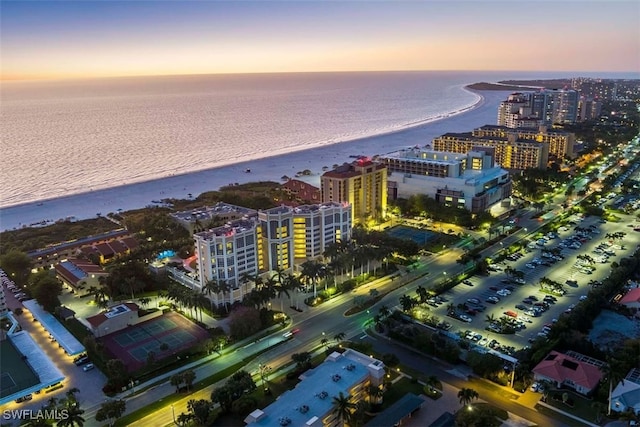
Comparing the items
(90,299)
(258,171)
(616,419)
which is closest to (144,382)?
(90,299)

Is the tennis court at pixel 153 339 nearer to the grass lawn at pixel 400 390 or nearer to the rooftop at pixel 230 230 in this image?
the rooftop at pixel 230 230

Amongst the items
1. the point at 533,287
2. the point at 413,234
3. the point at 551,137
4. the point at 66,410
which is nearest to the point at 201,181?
the point at 413,234

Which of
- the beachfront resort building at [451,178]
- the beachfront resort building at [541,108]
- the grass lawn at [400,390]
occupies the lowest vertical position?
the grass lawn at [400,390]

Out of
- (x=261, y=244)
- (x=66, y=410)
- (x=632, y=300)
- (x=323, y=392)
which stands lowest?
(x=66, y=410)

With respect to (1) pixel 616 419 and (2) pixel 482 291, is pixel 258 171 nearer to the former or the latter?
(2) pixel 482 291

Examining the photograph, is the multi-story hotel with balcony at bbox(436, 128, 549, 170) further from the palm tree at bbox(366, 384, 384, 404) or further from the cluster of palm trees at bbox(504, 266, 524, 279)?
the palm tree at bbox(366, 384, 384, 404)

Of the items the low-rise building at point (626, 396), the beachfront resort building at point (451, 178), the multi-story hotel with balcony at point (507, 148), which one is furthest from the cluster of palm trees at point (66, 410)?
the multi-story hotel with balcony at point (507, 148)

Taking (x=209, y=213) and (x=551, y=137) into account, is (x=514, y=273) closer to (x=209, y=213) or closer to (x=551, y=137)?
(x=209, y=213)
